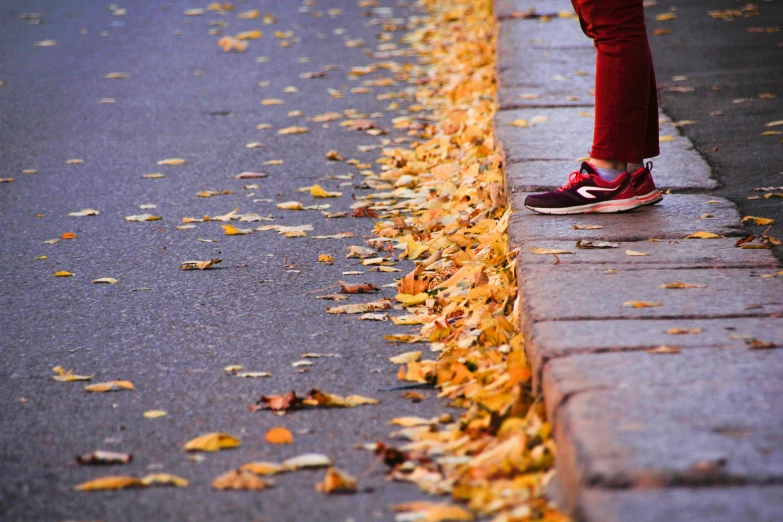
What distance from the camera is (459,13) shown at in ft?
30.5

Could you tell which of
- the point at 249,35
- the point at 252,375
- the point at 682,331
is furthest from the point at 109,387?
the point at 249,35

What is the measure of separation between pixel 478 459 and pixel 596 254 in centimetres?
102

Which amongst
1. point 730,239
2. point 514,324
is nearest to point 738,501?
point 514,324

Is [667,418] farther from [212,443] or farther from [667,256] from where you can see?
[667,256]

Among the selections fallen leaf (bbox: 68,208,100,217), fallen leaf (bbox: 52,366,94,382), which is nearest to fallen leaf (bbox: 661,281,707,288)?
fallen leaf (bbox: 52,366,94,382)

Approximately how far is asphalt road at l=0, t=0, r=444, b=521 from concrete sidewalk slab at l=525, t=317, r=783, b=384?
313 mm

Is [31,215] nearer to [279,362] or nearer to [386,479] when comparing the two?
[279,362]

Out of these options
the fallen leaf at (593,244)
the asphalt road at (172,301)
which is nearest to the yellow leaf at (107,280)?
the asphalt road at (172,301)

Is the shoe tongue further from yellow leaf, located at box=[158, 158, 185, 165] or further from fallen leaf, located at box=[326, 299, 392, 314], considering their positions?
yellow leaf, located at box=[158, 158, 185, 165]

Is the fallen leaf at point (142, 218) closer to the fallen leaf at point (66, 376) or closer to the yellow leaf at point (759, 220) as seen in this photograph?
the fallen leaf at point (66, 376)

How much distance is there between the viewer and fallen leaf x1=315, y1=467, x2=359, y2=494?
1779 millimetres

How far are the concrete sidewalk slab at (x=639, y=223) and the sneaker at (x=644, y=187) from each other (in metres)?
0.03

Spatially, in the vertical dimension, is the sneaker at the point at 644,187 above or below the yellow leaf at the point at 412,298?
above

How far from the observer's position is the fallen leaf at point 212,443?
1.96 meters
